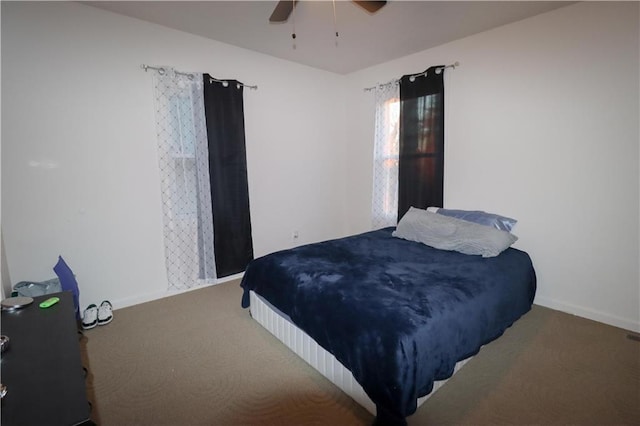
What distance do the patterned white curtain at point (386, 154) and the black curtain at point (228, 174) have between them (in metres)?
1.63

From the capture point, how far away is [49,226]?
2369 millimetres

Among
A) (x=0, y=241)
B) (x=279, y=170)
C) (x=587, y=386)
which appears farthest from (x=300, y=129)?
(x=587, y=386)

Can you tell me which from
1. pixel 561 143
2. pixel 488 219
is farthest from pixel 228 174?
pixel 561 143

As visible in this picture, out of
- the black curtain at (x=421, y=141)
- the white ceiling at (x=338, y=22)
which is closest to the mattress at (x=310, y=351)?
the black curtain at (x=421, y=141)

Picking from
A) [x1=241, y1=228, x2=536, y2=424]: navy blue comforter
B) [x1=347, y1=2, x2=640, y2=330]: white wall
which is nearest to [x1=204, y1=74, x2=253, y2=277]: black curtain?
[x1=241, y1=228, x2=536, y2=424]: navy blue comforter

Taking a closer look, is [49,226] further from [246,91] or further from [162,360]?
[246,91]

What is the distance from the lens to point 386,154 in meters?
3.77

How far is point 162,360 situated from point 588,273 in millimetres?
3271

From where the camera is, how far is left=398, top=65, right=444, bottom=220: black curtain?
321 cm

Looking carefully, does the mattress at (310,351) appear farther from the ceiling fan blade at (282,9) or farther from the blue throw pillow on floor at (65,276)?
the ceiling fan blade at (282,9)

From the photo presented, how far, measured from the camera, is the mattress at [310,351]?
1628 mm

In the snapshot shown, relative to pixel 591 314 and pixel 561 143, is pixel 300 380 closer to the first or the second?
pixel 591 314

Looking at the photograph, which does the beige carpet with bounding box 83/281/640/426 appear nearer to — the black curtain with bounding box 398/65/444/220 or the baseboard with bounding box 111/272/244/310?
the baseboard with bounding box 111/272/244/310

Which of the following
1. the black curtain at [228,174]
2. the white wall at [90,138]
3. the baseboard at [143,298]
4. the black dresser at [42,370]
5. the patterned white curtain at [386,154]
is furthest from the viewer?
the patterned white curtain at [386,154]
